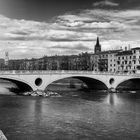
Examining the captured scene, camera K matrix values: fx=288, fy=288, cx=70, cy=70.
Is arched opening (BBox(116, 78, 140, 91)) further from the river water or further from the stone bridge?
the river water

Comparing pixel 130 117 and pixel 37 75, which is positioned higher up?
pixel 37 75

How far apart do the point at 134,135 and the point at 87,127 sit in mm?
4994

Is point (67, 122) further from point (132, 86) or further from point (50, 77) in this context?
point (132, 86)

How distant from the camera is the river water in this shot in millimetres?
26688

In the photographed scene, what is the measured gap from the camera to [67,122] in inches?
1254

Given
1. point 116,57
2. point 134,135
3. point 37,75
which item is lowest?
point 134,135

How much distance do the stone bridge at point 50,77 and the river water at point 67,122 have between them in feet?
42.5

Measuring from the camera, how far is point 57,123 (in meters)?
31.2

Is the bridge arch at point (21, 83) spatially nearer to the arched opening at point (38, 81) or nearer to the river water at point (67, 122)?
the arched opening at point (38, 81)

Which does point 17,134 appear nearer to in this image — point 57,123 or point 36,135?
point 36,135

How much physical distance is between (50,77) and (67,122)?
98.1 feet

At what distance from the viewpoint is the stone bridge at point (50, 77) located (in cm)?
5651

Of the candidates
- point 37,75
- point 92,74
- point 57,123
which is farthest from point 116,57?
point 57,123

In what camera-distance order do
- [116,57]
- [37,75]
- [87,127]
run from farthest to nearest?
[116,57]
[37,75]
[87,127]
